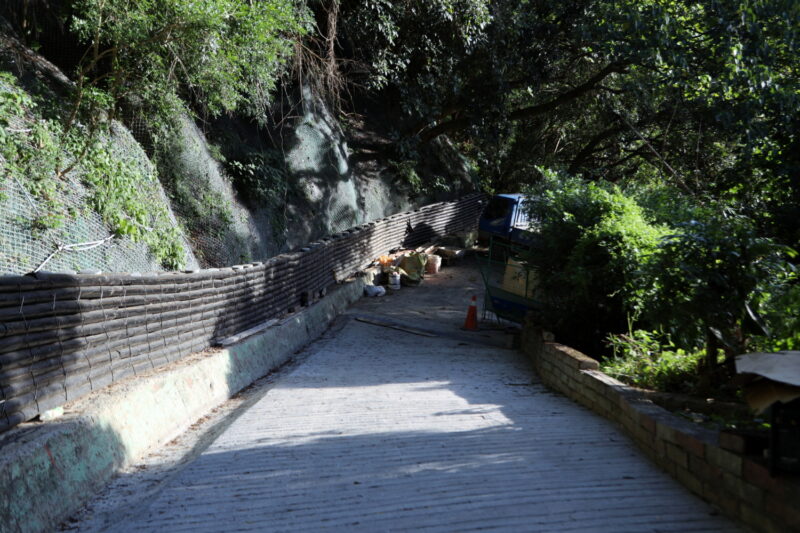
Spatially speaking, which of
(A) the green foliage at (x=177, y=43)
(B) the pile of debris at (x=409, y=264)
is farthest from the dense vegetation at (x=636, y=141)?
(A) the green foliage at (x=177, y=43)

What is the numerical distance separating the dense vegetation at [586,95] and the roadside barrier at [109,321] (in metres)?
2.42

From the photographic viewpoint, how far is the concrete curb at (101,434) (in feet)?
13.5

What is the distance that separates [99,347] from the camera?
19.4 ft

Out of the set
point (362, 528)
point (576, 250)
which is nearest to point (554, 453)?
point (362, 528)

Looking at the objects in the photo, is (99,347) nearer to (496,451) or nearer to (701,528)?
(496,451)

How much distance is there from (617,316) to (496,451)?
5025mm

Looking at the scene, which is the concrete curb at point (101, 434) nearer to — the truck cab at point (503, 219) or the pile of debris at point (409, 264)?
the pile of debris at point (409, 264)

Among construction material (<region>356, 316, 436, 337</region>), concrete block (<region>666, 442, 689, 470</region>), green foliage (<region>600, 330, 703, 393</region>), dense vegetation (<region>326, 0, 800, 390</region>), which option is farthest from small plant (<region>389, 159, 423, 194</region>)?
concrete block (<region>666, 442, 689, 470</region>)

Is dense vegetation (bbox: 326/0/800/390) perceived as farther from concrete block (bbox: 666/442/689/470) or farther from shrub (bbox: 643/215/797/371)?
concrete block (bbox: 666/442/689/470)

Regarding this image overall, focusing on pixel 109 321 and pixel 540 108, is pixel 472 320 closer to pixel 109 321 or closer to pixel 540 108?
pixel 109 321

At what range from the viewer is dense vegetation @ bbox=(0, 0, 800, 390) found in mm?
6043

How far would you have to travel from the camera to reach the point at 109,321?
6.12 metres

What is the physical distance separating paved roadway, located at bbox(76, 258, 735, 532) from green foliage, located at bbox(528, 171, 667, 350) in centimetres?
174

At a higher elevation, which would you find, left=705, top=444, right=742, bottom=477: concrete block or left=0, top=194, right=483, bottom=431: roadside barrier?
left=0, top=194, right=483, bottom=431: roadside barrier
